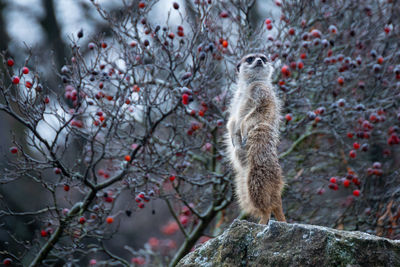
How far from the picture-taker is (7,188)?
925 cm

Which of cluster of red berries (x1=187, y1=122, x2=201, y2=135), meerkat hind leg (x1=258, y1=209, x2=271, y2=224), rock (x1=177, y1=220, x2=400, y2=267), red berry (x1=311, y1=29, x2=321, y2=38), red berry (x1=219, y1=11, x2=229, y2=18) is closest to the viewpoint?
rock (x1=177, y1=220, x2=400, y2=267)

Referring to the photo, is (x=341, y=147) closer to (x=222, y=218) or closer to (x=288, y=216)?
(x=288, y=216)

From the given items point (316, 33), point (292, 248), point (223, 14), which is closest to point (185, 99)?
point (223, 14)

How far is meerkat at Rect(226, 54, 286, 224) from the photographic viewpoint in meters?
5.10

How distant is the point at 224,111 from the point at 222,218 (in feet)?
6.63

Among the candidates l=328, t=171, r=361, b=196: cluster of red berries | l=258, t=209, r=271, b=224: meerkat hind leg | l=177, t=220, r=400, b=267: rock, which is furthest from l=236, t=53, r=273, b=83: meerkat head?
l=177, t=220, r=400, b=267: rock

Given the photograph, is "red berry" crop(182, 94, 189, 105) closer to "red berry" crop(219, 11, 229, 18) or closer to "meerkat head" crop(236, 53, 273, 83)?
"meerkat head" crop(236, 53, 273, 83)

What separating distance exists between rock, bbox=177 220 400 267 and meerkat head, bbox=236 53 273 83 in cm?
274

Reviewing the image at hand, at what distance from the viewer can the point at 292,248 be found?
365cm

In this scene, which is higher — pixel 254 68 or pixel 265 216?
pixel 254 68

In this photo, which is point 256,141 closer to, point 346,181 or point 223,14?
point 346,181

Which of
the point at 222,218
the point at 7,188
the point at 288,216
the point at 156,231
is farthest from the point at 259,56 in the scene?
the point at 156,231

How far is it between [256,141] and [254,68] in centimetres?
126

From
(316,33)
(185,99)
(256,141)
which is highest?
(316,33)
